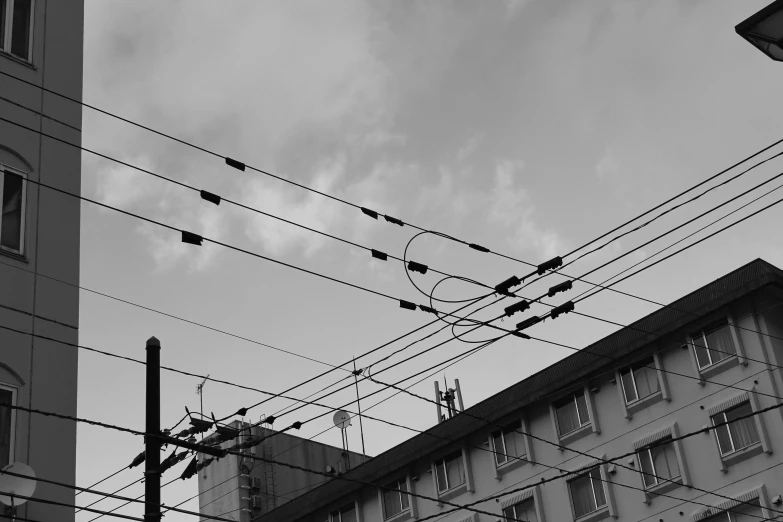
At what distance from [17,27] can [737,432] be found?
94.7 ft

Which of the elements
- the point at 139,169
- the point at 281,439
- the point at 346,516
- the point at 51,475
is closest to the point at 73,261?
the point at 51,475

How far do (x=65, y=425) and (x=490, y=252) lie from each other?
8294 millimetres

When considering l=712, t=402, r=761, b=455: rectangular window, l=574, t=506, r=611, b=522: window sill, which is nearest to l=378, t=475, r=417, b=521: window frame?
l=574, t=506, r=611, b=522: window sill

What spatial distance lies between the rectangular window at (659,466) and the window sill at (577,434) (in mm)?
2812

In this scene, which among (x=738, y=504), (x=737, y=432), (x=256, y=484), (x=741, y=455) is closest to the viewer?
(x=738, y=504)

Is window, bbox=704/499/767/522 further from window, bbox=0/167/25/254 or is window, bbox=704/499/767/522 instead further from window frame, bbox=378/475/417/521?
window, bbox=0/167/25/254

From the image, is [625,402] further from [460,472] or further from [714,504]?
[460,472]

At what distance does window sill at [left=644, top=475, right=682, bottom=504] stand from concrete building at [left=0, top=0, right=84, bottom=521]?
88.2ft

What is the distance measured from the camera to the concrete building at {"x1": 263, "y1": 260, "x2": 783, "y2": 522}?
40125 mm

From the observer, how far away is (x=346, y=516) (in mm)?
54000

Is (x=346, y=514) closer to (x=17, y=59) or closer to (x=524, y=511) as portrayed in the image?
(x=524, y=511)

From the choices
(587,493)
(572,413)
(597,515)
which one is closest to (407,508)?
(572,413)

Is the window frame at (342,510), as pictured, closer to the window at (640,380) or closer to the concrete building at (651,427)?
the concrete building at (651,427)

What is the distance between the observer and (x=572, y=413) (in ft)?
151
